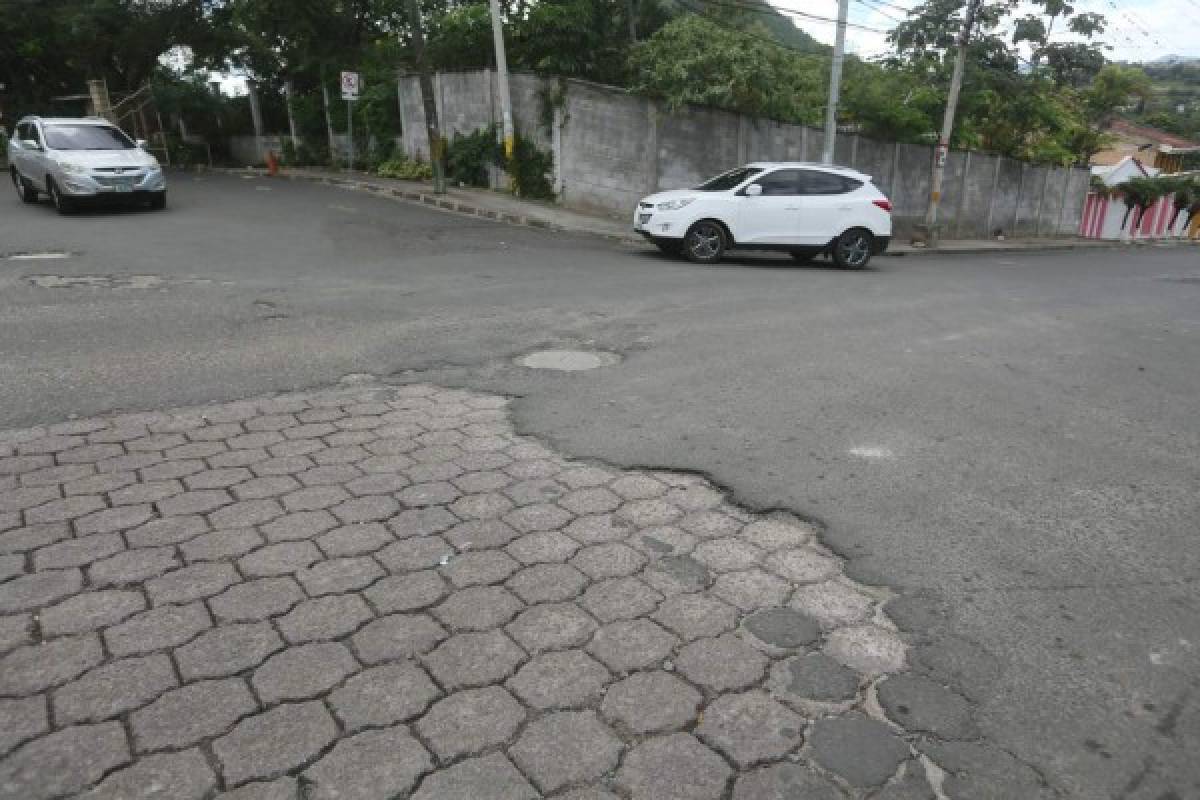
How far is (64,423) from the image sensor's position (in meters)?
4.89

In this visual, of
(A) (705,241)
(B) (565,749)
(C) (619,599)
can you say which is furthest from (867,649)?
(A) (705,241)

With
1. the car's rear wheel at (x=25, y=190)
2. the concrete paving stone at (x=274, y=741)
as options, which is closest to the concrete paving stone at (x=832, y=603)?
the concrete paving stone at (x=274, y=741)

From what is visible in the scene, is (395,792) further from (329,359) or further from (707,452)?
(329,359)

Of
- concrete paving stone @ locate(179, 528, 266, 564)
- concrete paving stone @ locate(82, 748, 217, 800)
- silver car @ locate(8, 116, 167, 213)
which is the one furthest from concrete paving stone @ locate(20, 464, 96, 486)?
silver car @ locate(8, 116, 167, 213)

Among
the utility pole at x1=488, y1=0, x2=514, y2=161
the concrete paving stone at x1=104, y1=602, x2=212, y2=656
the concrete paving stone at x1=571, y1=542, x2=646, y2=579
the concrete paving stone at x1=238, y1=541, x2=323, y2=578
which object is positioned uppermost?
the utility pole at x1=488, y1=0, x2=514, y2=161

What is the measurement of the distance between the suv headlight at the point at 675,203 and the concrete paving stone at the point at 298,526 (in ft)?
35.5

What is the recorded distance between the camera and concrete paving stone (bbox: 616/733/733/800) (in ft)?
7.54

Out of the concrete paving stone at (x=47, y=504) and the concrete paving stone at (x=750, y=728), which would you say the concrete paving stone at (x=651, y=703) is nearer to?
the concrete paving stone at (x=750, y=728)

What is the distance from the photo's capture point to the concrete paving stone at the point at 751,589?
328 cm

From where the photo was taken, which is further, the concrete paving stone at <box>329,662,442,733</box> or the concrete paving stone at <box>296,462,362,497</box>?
the concrete paving stone at <box>296,462,362,497</box>

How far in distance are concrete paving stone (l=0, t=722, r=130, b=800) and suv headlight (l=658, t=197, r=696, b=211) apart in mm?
12287

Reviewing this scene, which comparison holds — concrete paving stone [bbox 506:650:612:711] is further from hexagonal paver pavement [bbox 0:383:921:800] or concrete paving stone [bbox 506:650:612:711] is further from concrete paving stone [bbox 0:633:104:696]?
concrete paving stone [bbox 0:633:104:696]

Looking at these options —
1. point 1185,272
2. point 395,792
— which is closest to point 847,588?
point 395,792

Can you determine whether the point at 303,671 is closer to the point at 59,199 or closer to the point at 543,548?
the point at 543,548
